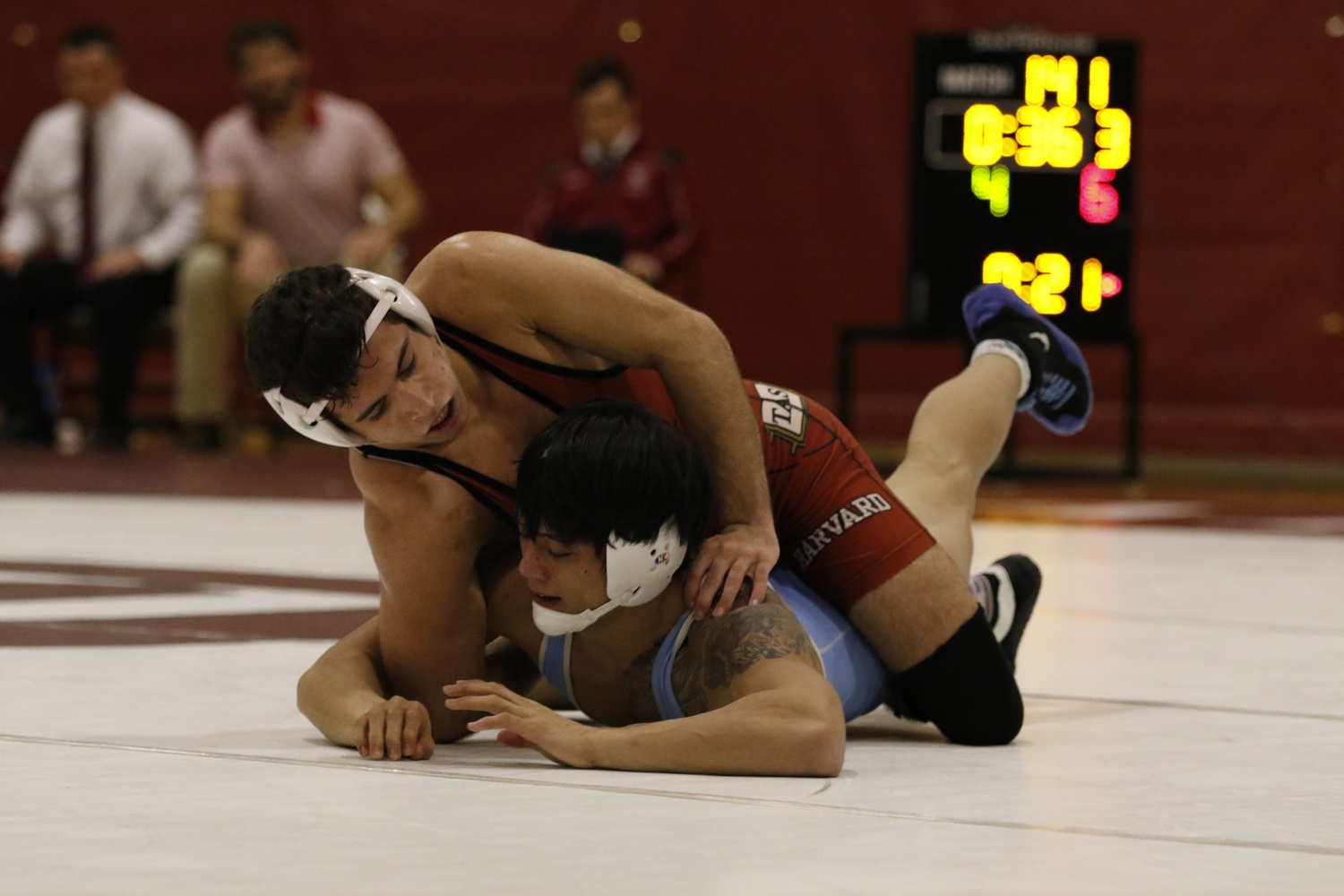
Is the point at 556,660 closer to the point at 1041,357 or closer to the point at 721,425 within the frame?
the point at 721,425

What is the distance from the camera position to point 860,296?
28.9 feet

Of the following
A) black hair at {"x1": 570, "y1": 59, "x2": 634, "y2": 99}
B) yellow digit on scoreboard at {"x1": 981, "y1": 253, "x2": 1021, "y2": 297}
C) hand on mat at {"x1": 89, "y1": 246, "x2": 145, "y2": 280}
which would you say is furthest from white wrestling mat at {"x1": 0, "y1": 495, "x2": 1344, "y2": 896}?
hand on mat at {"x1": 89, "y1": 246, "x2": 145, "y2": 280}

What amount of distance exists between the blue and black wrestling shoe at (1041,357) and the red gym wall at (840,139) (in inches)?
196

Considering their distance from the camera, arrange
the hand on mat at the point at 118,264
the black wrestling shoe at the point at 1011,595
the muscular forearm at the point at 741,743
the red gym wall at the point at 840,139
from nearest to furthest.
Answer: the muscular forearm at the point at 741,743 → the black wrestling shoe at the point at 1011,595 → the hand on mat at the point at 118,264 → the red gym wall at the point at 840,139

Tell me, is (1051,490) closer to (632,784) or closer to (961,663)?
(961,663)

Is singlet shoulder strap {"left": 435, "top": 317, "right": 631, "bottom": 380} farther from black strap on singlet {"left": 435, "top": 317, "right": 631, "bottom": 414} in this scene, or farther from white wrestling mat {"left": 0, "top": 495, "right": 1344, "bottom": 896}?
white wrestling mat {"left": 0, "top": 495, "right": 1344, "bottom": 896}

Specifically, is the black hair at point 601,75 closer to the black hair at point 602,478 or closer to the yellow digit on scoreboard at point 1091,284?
the yellow digit on scoreboard at point 1091,284

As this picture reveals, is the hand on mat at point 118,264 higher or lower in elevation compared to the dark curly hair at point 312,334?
lower

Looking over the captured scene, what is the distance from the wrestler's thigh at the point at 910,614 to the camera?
2.40 meters

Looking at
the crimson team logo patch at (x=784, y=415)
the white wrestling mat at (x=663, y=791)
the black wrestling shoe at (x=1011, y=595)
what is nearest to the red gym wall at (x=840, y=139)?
the white wrestling mat at (x=663, y=791)

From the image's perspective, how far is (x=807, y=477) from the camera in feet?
8.16

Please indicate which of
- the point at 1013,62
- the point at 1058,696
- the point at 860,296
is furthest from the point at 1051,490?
the point at 1058,696

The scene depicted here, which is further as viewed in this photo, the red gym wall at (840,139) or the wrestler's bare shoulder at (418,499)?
the red gym wall at (840,139)

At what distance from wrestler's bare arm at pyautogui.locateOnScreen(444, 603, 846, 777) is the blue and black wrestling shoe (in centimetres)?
112
